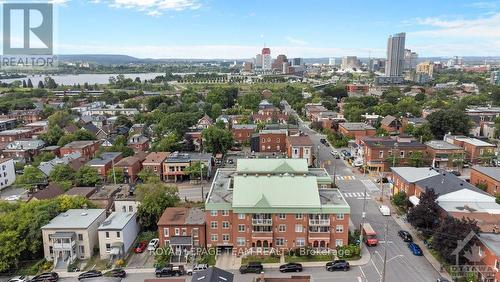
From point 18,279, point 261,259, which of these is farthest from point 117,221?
point 261,259

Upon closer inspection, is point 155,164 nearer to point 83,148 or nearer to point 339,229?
point 83,148

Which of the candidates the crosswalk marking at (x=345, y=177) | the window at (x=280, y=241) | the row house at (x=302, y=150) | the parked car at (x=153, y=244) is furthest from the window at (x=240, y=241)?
the row house at (x=302, y=150)

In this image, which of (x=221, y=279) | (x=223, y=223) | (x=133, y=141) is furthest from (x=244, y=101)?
(x=221, y=279)

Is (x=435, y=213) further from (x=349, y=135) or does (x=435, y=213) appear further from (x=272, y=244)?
(x=349, y=135)

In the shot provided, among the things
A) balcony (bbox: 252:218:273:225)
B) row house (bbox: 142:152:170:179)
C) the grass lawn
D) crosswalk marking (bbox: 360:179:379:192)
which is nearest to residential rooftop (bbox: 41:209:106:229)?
the grass lawn

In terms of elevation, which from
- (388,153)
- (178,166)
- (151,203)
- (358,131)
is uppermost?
(358,131)

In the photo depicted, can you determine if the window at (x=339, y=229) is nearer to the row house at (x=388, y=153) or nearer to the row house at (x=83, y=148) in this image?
the row house at (x=388, y=153)

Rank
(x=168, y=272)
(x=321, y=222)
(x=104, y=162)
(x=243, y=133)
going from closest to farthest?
(x=168, y=272), (x=321, y=222), (x=104, y=162), (x=243, y=133)
